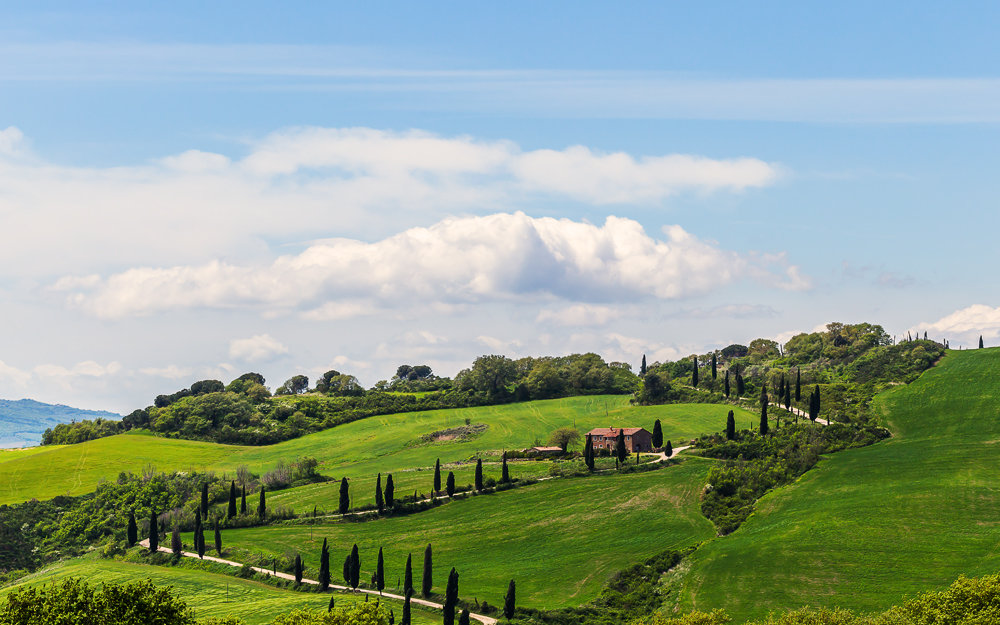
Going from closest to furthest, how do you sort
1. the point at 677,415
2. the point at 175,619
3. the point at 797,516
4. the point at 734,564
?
the point at 175,619, the point at 734,564, the point at 797,516, the point at 677,415

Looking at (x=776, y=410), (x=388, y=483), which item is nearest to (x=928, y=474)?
(x=776, y=410)

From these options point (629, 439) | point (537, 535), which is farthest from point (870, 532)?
point (629, 439)

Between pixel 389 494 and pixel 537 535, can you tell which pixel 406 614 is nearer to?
pixel 537 535

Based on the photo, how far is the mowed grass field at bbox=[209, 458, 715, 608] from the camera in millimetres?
106938

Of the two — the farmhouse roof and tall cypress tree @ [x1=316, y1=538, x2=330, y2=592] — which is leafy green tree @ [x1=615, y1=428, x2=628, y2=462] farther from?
tall cypress tree @ [x1=316, y1=538, x2=330, y2=592]

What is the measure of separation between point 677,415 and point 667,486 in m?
49.9

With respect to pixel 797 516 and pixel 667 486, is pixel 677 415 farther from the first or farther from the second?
pixel 797 516

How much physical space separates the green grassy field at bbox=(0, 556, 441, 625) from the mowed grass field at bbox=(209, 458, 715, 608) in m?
9.13

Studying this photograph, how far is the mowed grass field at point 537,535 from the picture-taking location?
107 m

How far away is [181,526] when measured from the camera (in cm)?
14138

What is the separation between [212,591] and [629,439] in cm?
8241

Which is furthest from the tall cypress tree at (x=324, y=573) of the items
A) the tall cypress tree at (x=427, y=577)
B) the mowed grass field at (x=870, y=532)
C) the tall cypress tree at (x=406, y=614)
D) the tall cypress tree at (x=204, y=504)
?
the mowed grass field at (x=870, y=532)

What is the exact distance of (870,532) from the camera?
103m

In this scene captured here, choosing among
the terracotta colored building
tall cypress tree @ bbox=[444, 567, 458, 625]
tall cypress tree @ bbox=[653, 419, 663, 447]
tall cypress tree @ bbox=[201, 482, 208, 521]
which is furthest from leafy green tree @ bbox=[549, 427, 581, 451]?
tall cypress tree @ bbox=[444, 567, 458, 625]
